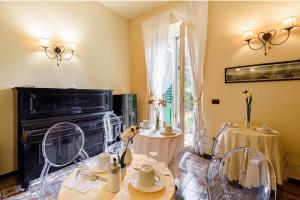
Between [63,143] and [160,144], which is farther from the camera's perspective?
[160,144]

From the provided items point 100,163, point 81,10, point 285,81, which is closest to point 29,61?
point 81,10

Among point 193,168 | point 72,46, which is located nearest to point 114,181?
point 193,168

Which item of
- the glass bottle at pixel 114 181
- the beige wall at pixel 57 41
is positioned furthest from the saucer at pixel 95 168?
the beige wall at pixel 57 41

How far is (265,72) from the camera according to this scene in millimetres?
2604

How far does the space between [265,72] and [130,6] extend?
336 cm

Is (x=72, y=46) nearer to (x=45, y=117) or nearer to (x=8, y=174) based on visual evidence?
→ (x=45, y=117)

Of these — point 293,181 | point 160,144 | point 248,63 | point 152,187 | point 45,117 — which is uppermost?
point 248,63

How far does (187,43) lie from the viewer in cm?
346

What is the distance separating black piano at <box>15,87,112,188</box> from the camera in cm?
221

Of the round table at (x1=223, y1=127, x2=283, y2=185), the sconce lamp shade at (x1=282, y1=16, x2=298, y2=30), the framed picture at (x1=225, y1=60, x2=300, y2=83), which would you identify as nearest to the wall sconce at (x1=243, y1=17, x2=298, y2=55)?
the sconce lamp shade at (x1=282, y1=16, x2=298, y2=30)

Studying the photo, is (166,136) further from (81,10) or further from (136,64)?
(81,10)

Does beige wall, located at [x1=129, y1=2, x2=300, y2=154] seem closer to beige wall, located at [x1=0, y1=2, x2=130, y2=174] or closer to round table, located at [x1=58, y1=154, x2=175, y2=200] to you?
beige wall, located at [x1=0, y1=2, x2=130, y2=174]

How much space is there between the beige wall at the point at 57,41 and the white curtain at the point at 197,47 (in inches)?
79.5

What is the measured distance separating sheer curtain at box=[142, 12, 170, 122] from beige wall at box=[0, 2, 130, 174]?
843 millimetres
